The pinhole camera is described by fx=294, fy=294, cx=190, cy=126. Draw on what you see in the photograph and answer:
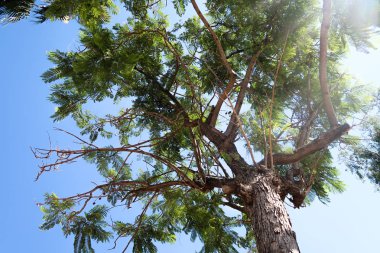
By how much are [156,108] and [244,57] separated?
1.80 m

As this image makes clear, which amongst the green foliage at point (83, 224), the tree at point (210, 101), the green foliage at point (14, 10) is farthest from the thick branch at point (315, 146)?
the green foliage at point (14, 10)

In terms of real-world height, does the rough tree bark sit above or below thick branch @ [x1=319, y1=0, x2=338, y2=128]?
below

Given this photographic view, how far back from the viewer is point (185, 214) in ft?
16.0

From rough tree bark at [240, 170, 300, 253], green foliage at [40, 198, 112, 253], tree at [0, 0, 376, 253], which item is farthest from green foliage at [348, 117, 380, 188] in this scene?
green foliage at [40, 198, 112, 253]

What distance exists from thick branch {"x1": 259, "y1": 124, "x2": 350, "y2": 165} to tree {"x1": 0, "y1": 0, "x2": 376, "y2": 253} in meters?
0.01

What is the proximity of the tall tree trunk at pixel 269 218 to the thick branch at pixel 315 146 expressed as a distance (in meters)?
0.55

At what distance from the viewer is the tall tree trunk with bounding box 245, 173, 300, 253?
263cm

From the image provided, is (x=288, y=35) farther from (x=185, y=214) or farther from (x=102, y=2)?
(x=185, y=214)

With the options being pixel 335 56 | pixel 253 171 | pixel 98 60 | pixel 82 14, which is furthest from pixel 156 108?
pixel 335 56

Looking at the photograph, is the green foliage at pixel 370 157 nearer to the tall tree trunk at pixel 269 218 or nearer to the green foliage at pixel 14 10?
the tall tree trunk at pixel 269 218

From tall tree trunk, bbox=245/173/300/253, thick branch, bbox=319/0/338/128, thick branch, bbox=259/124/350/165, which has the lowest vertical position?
tall tree trunk, bbox=245/173/300/253

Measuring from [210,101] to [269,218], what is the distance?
1.61 meters

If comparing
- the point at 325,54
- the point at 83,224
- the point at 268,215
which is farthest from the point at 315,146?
the point at 83,224

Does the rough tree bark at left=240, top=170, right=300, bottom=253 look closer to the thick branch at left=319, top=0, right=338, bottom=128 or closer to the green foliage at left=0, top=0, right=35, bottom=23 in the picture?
the thick branch at left=319, top=0, right=338, bottom=128
